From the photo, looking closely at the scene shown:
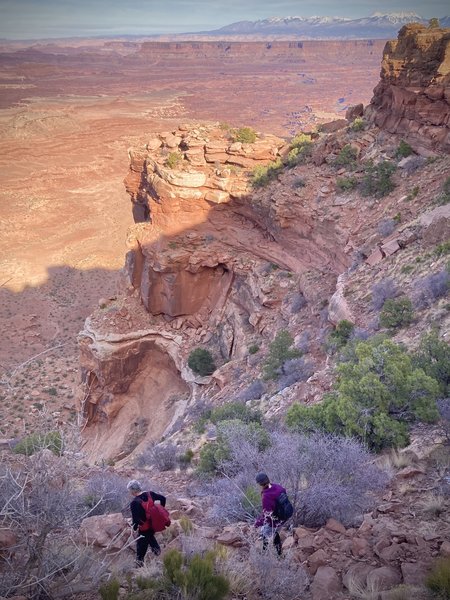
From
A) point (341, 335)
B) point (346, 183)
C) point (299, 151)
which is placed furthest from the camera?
point (299, 151)

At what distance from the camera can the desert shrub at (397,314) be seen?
981 centimetres

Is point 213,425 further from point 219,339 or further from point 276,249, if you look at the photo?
point 276,249

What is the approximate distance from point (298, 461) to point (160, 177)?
546 inches

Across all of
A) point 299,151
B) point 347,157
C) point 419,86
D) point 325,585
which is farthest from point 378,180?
point 325,585

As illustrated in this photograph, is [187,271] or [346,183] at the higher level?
[346,183]

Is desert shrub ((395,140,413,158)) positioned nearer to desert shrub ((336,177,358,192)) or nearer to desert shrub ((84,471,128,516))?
desert shrub ((336,177,358,192))

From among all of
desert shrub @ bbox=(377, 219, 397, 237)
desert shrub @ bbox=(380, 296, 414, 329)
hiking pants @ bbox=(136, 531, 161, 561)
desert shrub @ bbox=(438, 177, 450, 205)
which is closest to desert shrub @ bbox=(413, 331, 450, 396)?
desert shrub @ bbox=(380, 296, 414, 329)

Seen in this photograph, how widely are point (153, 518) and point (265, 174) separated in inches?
562

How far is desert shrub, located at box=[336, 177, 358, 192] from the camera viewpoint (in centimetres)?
1564

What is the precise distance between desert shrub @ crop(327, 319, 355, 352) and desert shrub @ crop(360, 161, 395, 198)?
18.8 feet

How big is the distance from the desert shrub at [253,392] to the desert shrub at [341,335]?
Answer: 2.27 meters

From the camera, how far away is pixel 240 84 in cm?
11294

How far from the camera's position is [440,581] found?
3.90m

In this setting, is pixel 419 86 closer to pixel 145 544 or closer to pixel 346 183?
pixel 346 183
